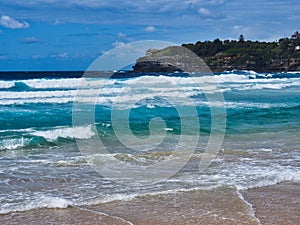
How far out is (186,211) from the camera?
6.21 m

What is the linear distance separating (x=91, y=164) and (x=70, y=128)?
5.23m

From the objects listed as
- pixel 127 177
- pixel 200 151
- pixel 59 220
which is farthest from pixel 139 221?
pixel 200 151

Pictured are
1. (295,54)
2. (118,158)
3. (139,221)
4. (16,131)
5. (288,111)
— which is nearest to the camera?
(139,221)

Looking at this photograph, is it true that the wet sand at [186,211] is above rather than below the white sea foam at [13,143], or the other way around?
below

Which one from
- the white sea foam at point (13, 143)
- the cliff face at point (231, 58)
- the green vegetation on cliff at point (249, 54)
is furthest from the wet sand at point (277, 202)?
the green vegetation on cliff at point (249, 54)

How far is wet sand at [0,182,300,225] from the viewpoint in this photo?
19.1 ft

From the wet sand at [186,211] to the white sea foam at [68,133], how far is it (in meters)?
6.83

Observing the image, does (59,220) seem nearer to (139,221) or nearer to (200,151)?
(139,221)

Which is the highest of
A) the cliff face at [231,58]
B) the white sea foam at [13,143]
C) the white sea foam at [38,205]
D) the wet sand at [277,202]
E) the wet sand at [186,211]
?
the cliff face at [231,58]

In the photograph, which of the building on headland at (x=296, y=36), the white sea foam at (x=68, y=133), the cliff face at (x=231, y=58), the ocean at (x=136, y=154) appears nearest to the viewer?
the ocean at (x=136, y=154)

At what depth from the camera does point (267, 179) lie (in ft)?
26.1

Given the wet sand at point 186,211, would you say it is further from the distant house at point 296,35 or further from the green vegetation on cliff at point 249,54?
Result: the distant house at point 296,35

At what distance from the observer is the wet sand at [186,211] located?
5816 millimetres

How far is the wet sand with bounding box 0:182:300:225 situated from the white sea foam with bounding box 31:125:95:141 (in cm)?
683
